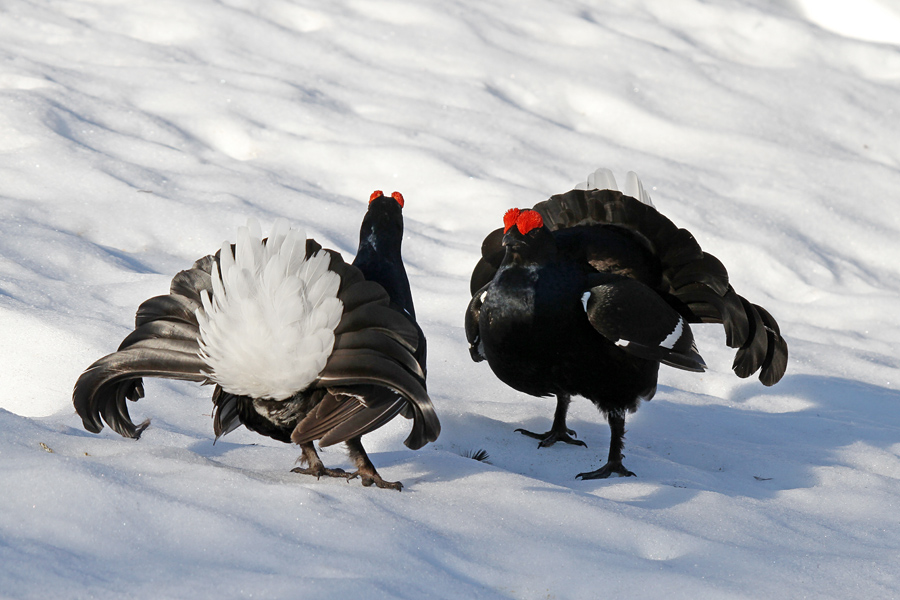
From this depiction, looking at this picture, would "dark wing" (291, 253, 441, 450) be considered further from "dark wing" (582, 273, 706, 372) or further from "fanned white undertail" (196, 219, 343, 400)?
"dark wing" (582, 273, 706, 372)

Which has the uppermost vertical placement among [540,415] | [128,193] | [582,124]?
[582,124]

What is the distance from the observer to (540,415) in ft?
15.1

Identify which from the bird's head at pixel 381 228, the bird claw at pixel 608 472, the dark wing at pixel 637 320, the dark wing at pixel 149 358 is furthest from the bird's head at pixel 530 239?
the dark wing at pixel 149 358

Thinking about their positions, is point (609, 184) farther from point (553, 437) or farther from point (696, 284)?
point (553, 437)

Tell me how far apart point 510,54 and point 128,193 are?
462cm

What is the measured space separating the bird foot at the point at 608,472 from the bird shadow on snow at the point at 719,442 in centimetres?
5

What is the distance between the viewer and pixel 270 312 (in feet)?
8.82

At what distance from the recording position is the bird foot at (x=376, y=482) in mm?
3031

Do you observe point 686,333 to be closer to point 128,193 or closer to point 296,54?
point 128,193

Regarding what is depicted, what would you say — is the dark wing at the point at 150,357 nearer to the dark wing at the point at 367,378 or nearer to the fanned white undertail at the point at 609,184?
the dark wing at the point at 367,378

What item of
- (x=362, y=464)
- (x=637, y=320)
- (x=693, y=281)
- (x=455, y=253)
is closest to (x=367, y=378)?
(x=362, y=464)

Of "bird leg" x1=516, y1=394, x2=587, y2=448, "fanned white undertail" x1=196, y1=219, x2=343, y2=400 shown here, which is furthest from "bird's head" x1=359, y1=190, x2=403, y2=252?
"bird leg" x1=516, y1=394, x2=587, y2=448

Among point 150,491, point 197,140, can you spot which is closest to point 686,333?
point 150,491

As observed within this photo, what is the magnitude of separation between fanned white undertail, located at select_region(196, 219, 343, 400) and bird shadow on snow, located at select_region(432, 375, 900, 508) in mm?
816
